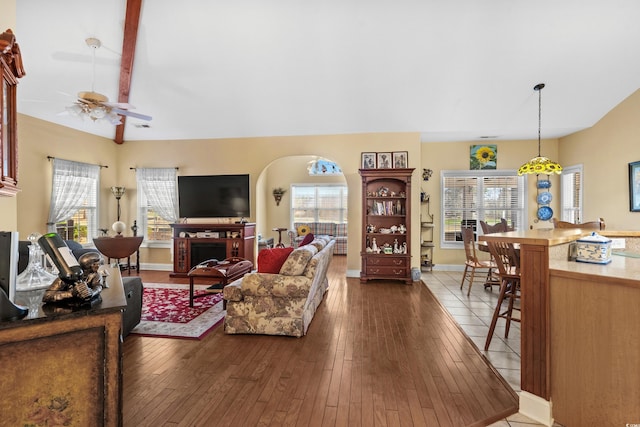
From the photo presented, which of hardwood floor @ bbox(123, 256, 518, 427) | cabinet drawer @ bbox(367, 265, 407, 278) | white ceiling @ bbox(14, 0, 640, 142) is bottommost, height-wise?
hardwood floor @ bbox(123, 256, 518, 427)

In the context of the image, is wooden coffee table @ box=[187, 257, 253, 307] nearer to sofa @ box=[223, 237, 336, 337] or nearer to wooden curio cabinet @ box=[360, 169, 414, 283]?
sofa @ box=[223, 237, 336, 337]

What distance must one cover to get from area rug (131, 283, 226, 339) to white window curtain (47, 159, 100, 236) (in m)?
2.24

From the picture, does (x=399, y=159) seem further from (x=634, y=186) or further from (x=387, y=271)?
(x=634, y=186)

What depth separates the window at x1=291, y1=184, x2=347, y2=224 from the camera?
9.50 m

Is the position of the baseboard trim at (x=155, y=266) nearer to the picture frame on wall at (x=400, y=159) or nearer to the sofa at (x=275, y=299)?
the sofa at (x=275, y=299)

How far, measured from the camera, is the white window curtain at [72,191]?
17.2 feet

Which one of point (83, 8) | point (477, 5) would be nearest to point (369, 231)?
point (477, 5)

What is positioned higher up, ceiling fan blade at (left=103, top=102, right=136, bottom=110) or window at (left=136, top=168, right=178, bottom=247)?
ceiling fan blade at (left=103, top=102, right=136, bottom=110)

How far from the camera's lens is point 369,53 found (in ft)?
13.9

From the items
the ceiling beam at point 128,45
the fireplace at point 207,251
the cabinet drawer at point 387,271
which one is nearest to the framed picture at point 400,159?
the cabinet drawer at point 387,271

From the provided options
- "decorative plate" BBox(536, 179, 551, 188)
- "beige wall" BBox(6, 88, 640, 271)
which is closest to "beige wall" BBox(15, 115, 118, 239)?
"beige wall" BBox(6, 88, 640, 271)

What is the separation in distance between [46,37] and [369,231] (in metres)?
5.53

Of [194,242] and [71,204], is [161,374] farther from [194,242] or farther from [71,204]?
[71,204]

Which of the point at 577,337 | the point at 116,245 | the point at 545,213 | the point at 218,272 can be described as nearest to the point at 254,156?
the point at 116,245
